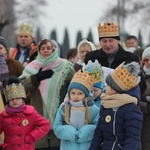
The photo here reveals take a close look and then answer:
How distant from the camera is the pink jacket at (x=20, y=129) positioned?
533 cm

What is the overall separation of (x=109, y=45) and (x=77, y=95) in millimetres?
1027

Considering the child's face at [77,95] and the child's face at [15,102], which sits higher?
the child's face at [77,95]

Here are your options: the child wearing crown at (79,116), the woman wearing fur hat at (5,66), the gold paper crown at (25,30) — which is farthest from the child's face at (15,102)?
the gold paper crown at (25,30)

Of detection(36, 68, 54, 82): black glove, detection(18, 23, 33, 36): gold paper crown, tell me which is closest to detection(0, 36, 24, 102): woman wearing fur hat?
detection(36, 68, 54, 82): black glove

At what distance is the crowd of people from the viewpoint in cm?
455

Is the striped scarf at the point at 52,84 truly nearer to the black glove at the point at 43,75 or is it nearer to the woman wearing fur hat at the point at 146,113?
the black glove at the point at 43,75

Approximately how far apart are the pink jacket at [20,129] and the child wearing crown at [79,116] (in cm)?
33

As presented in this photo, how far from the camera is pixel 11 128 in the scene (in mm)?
5336

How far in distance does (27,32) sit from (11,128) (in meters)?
3.88

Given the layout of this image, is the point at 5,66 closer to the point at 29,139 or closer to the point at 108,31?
the point at 29,139

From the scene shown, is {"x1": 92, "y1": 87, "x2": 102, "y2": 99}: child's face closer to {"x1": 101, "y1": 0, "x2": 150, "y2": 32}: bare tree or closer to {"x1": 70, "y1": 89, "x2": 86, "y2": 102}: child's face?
{"x1": 70, "y1": 89, "x2": 86, "y2": 102}: child's face

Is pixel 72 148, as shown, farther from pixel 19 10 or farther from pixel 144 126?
pixel 19 10

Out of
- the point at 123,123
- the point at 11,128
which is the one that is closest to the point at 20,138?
the point at 11,128

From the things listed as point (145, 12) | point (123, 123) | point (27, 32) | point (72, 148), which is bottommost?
point (72, 148)
